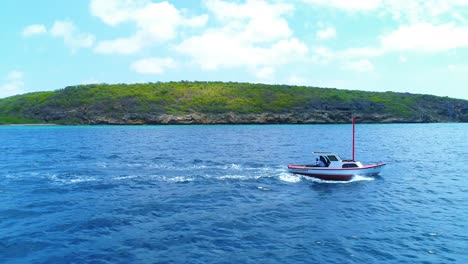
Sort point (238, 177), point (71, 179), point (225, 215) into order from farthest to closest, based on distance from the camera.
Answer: point (238, 177)
point (71, 179)
point (225, 215)

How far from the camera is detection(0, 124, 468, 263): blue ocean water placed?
22312mm

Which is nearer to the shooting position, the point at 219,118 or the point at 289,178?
the point at 289,178

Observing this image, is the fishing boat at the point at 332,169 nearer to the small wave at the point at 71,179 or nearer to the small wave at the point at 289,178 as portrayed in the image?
the small wave at the point at 289,178

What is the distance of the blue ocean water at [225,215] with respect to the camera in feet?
73.2

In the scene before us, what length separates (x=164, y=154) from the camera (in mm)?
68062

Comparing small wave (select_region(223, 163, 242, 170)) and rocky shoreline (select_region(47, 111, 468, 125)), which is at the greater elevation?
rocky shoreline (select_region(47, 111, 468, 125))

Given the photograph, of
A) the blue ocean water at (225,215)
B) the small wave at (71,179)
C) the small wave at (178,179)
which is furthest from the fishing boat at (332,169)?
the small wave at (71,179)

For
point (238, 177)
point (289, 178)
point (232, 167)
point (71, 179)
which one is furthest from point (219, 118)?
point (71, 179)

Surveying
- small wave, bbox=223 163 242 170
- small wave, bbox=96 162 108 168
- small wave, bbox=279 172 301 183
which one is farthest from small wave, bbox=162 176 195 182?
small wave, bbox=96 162 108 168

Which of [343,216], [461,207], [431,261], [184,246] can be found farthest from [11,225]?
[461,207]

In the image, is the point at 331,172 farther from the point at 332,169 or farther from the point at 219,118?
the point at 219,118

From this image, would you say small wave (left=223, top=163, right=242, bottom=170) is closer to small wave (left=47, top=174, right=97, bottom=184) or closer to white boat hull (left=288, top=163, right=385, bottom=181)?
white boat hull (left=288, top=163, right=385, bottom=181)

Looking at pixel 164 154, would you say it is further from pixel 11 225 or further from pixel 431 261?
pixel 431 261

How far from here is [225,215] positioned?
2986 cm
